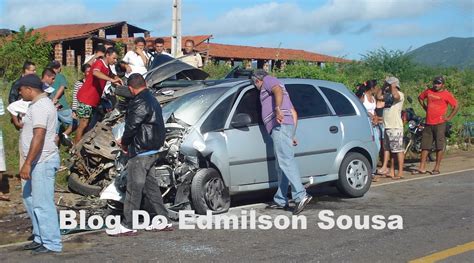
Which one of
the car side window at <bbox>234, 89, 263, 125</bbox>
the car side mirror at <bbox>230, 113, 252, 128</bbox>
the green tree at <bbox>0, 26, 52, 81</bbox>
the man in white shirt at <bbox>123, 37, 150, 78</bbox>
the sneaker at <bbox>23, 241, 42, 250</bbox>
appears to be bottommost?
the sneaker at <bbox>23, 241, 42, 250</bbox>

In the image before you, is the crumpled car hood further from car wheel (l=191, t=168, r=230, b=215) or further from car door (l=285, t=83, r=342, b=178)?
car wheel (l=191, t=168, r=230, b=215)

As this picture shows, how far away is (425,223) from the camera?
26.9ft

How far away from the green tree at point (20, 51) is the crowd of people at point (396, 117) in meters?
11.0

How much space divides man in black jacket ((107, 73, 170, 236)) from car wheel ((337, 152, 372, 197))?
3.21 metres

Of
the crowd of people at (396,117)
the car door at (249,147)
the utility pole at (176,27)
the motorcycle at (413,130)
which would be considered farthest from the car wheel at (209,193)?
the utility pole at (176,27)

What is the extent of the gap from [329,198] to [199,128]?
8.39 feet

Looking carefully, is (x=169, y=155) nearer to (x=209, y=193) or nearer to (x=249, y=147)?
(x=209, y=193)

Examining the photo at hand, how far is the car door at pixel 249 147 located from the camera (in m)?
8.78

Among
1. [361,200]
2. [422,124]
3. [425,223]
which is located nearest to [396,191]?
[361,200]

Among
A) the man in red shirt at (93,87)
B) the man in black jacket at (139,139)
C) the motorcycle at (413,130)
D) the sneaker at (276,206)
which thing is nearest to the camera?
the man in black jacket at (139,139)

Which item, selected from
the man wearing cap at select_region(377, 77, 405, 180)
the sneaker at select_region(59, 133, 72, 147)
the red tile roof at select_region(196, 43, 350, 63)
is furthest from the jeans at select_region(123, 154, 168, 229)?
the red tile roof at select_region(196, 43, 350, 63)

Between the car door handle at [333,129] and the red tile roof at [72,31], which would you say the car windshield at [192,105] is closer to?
the car door handle at [333,129]

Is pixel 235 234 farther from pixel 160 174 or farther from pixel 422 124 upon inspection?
pixel 422 124

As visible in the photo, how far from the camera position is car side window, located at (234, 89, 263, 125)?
9.17 m
